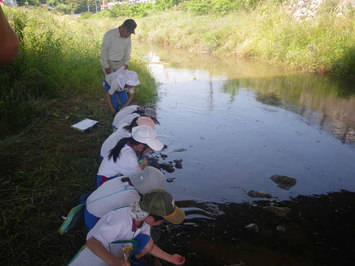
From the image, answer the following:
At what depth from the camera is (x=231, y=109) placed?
22.1 ft

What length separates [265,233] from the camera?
2926mm

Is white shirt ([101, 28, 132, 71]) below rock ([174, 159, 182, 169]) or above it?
above

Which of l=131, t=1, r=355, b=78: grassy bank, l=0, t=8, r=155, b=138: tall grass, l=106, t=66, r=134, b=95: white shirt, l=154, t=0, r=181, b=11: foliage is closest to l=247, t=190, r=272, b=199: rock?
l=106, t=66, r=134, b=95: white shirt

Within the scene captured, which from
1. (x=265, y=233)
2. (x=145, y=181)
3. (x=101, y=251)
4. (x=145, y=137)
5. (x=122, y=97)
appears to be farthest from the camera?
(x=122, y=97)

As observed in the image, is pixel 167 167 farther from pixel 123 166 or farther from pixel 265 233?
pixel 265 233

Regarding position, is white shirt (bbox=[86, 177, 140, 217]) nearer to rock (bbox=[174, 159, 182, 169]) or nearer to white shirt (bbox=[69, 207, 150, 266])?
white shirt (bbox=[69, 207, 150, 266])

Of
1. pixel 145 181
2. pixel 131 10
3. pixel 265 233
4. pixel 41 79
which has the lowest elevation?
pixel 265 233

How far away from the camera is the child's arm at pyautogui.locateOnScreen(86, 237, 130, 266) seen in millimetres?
1811

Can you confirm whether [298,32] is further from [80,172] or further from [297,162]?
[80,172]

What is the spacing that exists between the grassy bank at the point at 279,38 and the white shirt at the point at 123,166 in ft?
30.7

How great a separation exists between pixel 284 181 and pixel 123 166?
2388mm

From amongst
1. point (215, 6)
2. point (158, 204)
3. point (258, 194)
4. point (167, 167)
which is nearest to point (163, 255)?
point (158, 204)

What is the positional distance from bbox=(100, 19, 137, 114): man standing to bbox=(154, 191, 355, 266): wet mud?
8.16 feet

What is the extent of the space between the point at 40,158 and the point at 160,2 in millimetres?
30061
